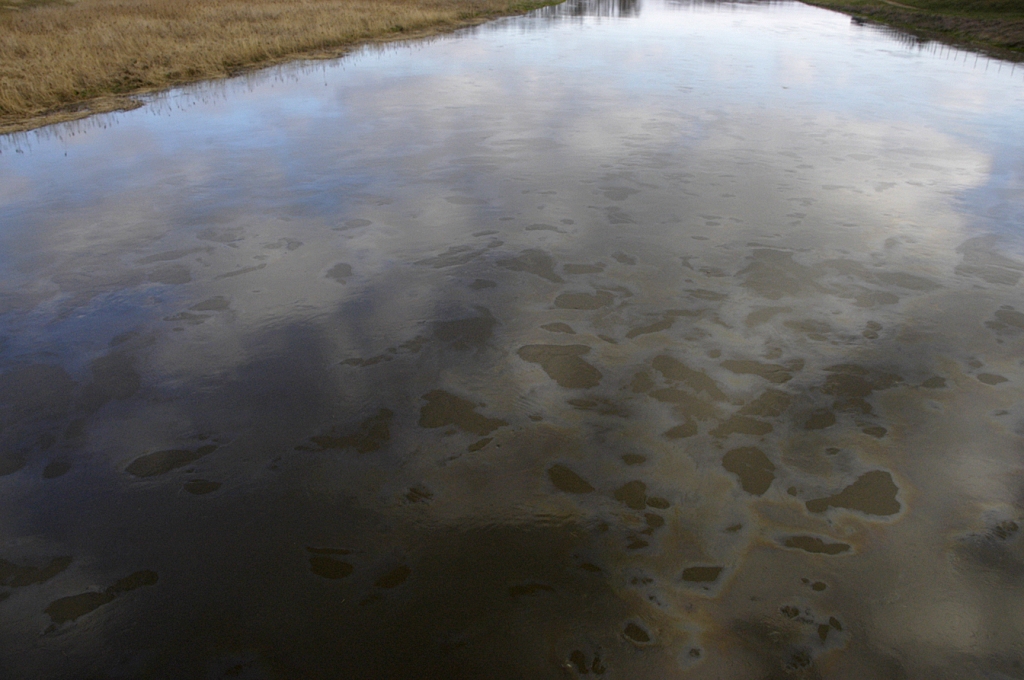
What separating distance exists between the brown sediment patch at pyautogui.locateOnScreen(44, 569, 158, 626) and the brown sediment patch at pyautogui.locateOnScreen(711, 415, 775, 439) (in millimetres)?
3485

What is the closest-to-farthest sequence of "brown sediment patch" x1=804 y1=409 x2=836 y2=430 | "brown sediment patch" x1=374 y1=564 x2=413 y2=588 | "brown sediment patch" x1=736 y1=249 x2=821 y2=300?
"brown sediment patch" x1=374 y1=564 x2=413 y2=588 → "brown sediment patch" x1=804 y1=409 x2=836 y2=430 → "brown sediment patch" x1=736 y1=249 x2=821 y2=300

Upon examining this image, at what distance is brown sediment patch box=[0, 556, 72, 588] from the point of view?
3.25 m

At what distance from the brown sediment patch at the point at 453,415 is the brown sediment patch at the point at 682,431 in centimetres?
112

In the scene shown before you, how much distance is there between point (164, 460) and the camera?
406 centimetres

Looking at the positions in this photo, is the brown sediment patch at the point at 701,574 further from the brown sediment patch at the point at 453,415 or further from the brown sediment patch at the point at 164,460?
the brown sediment patch at the point at 164,460

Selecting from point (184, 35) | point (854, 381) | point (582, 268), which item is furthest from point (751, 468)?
point (184, 35)

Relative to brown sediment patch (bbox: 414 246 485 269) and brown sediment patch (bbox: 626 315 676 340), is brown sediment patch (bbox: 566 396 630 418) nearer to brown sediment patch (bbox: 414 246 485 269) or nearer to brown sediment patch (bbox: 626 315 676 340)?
brown sediment patch (bbox: 626 315 676 340)

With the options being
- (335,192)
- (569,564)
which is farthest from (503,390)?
(335,192)

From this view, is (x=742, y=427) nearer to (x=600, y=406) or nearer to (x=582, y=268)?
(x=600, y=406)

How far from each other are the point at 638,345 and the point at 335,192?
212 inches

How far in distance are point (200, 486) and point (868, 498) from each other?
4064 mm

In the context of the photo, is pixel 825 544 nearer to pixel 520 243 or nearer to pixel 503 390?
pixel 503 390

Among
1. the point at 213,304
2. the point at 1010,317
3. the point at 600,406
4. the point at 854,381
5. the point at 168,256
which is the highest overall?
the point at 168,256

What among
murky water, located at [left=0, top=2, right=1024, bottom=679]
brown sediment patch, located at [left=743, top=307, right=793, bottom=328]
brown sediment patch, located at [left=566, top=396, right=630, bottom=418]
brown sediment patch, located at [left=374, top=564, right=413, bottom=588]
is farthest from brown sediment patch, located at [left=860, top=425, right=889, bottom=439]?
brown sediment patch, located at [left=374, top=564, right=413, bottom=588]
